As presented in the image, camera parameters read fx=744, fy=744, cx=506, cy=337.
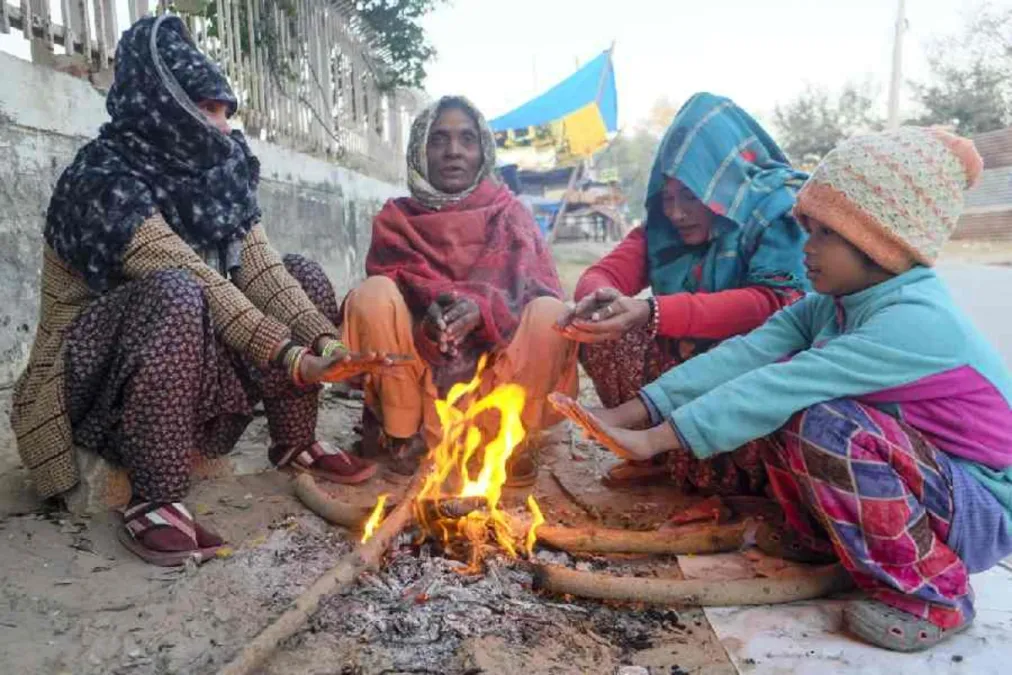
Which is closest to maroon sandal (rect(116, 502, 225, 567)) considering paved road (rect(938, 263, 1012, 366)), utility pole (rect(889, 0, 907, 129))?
paved road (rect(938, 263, 1012, 366))

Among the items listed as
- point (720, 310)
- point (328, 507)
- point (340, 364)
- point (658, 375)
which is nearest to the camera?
point (340, 364)

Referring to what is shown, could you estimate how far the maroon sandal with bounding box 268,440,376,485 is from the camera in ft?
10.6

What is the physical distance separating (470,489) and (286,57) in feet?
19.1

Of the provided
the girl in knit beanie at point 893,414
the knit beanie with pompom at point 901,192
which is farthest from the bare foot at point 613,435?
the knit beanie with pompom at point 901,192

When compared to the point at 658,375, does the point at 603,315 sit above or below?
above

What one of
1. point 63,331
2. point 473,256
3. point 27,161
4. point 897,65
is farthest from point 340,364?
point 897,65

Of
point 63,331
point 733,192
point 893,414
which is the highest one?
point 733,192

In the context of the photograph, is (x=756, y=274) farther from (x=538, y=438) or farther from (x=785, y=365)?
(x=538, y=438)

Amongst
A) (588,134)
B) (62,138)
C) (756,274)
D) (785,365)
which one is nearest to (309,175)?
(62,138)

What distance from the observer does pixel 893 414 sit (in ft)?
6.82

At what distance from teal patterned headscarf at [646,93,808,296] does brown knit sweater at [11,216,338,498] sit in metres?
1.72

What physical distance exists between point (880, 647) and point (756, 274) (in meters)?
1.47

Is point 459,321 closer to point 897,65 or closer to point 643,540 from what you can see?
point 643,540

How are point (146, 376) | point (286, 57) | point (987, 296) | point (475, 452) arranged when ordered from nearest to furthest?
point (146, 376) < point (475, 452) < point (286, 57) < point (987, 296)
